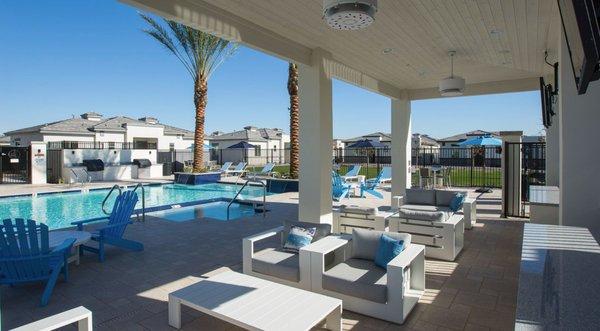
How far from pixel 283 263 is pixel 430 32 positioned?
3847mm

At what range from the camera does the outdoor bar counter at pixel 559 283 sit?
1.42m

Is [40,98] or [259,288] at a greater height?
[40,98]

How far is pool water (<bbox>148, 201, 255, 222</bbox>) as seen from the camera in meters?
9.16

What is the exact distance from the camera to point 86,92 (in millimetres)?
28438

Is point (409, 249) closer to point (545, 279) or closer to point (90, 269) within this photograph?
point (545, 279)

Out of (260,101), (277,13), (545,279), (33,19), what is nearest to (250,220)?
(277,13)

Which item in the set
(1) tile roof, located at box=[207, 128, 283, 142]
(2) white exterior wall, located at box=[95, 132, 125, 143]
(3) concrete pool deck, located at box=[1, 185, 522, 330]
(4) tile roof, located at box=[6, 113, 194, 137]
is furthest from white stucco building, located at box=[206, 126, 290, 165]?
(3) concrete pool deck, located at box=[1, 185, 522, 330]

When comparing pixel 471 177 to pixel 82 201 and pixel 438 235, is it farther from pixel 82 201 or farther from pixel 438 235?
pixel 82 201

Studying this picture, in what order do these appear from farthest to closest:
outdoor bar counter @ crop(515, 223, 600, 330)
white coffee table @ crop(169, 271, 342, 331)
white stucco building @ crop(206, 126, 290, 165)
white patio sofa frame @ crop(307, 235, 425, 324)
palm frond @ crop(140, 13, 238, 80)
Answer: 1. white stucco building @ crop(206, 126, 290, 165)
2. palm frond @ crop(140, 13, 238, 80)
3. white patio sofa frame @ crop(307, 235, 425, 324)
4. white coffee table @ crop(169, 271, 342, 331)
5. outdoor bar counter @ crop(515, 223, 600, 330)

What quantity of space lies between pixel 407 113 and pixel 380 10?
633 centimetres

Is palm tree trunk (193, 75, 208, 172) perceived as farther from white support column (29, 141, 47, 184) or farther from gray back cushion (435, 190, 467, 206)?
gray back cushion (435, 190, 467, 206)

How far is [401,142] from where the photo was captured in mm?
10406

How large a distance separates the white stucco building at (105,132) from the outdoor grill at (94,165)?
6.13 meters

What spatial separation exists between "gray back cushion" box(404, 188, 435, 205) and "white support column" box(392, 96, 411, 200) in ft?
10.4
